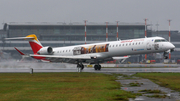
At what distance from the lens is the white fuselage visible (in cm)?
3634

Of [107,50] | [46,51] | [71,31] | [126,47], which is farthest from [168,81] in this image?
[71,31]

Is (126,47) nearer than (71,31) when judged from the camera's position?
Yes

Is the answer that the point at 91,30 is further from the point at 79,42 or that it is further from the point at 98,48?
the point at 98,48

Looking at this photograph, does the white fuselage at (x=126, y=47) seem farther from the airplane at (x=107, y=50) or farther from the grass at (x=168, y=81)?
the grass at (x=168, y=81)

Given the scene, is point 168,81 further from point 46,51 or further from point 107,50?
point 46,51

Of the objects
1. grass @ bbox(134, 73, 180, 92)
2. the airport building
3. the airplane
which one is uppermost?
the airport building

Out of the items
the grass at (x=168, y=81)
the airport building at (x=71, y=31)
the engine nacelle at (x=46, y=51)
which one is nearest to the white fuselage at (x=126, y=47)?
the engine nacelle at (x=46, y=51)

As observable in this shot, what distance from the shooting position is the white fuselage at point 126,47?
36344 millimetres

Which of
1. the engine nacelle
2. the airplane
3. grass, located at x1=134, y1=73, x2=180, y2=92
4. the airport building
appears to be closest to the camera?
grass, located at x1=134, y1=73, x2=180, y2=92

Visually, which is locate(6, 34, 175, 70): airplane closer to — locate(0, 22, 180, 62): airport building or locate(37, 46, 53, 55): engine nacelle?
locate(37, 46, 53, 55): engine nacelle

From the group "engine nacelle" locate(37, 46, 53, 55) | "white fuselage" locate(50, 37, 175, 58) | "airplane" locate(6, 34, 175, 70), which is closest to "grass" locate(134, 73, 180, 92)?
"airplane" locate(6, 34, 175, 70)

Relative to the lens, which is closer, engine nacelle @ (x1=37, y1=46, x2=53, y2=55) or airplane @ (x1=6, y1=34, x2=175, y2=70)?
airplane @ (x1=6, y1=34, x2=175, y2=70)

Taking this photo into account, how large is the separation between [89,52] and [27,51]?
227ft

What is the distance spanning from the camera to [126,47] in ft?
126
